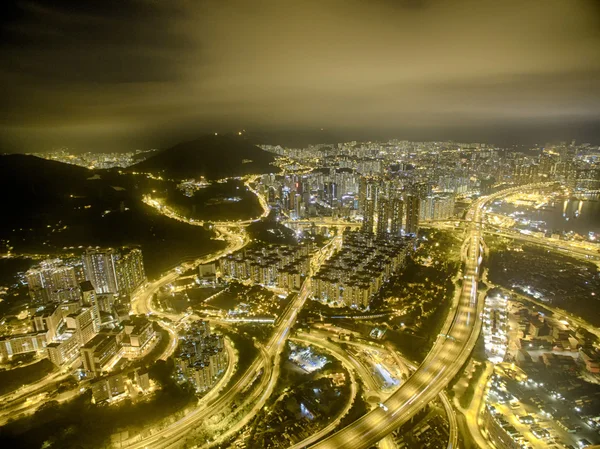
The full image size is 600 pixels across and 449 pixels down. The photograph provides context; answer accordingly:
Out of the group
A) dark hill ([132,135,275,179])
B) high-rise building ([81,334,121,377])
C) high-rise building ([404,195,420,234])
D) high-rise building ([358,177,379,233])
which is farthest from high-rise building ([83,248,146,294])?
dark hill ([132,135,275,179])

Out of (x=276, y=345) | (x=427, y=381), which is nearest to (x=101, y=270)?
(x=276, y=345)

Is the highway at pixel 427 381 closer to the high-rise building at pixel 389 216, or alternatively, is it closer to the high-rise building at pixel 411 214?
the high-rise building at pixel 411 214

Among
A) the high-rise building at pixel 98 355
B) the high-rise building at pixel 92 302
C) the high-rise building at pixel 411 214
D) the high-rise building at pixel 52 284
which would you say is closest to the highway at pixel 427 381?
the high-rise building at pixel 411 214

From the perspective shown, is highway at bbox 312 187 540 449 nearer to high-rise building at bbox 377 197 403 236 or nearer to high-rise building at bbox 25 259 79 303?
high-rise building at bbox 377 197 403 236

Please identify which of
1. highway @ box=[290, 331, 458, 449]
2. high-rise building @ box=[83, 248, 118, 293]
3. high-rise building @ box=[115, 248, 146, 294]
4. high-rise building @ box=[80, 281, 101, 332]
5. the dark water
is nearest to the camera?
highway @ box=[290, 331, 458, 449]

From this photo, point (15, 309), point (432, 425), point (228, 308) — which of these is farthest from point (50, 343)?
point (432, 425)

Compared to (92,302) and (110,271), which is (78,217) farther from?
(92,302)

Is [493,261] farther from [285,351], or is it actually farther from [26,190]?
[26,190]
